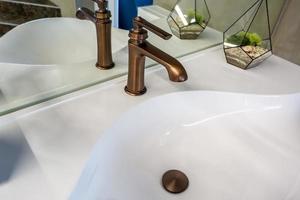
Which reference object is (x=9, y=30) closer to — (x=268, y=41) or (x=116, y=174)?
(x=116, y=174)

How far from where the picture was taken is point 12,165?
0.44 m

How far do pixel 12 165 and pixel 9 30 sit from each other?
297 millimetres

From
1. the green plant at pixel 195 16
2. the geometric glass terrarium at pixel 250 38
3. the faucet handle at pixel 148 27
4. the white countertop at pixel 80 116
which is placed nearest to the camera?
the white countertop at pixel 80 116

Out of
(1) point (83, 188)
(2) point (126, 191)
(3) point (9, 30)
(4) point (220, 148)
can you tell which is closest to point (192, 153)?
(4) point (220, 148)

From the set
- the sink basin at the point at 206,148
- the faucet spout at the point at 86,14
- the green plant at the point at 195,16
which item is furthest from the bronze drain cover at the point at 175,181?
the green plant at the point at 195,16

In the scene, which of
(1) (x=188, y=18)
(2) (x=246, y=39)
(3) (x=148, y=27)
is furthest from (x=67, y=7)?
(2) (x=246, y=39)

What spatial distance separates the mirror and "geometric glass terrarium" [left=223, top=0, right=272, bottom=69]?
0.16 ft

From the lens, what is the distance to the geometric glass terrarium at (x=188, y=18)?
34.7 inches

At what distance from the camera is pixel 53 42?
65 cm

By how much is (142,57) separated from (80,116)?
7.7 inches

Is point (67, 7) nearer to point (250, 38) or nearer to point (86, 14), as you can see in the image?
point (86, 14)

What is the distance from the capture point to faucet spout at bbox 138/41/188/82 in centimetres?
52

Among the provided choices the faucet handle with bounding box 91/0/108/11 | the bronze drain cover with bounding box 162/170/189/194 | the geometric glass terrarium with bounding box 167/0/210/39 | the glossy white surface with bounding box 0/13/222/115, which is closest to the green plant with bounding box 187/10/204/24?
the geometric glass terrarium with bounding box 167/0/210/39

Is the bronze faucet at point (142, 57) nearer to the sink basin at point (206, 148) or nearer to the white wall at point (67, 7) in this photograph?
the sink basin at point (206, 148)
